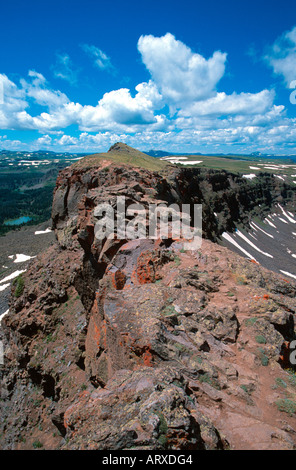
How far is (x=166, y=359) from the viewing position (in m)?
7.43

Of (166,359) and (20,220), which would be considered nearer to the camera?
(166,359)

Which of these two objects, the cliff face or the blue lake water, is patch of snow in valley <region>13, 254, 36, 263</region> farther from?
the blue lake water

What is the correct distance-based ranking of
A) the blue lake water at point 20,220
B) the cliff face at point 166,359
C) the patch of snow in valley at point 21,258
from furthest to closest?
the blue lake water at point 20,220
the patch of snow in valley at point 21,258
the cliff face at point 166,359

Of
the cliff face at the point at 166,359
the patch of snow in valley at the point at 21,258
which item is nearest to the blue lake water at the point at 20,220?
the patch of snow in valley at the point at 21,258

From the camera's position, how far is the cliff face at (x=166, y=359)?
549 cm

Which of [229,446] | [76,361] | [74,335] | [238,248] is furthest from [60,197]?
[238,248]

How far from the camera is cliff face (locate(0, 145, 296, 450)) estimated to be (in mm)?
5488

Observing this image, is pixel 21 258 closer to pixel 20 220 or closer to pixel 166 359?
pixel 166 359

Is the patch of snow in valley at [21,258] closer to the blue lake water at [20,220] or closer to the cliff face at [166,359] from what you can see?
the cliff face at [166,359]

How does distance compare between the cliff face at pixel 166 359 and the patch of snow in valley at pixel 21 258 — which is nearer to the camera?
the cliff face at pixel 166 359

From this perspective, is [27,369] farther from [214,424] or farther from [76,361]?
[214,424]

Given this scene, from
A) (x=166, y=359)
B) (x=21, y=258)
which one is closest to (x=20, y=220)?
(x=21, y=258)

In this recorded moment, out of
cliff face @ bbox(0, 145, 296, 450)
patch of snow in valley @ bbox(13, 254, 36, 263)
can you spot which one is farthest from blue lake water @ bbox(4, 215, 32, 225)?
cliff face @ bbox(0, 145, 296, 450)
